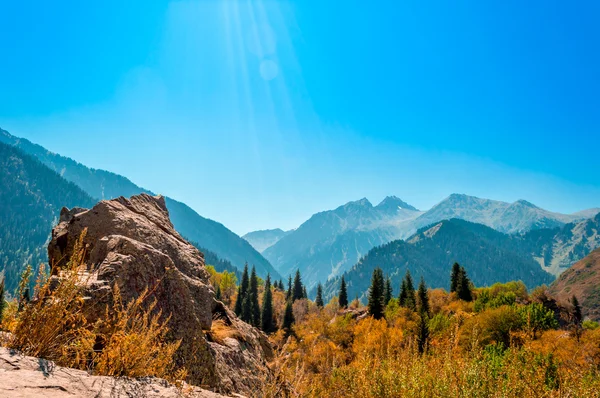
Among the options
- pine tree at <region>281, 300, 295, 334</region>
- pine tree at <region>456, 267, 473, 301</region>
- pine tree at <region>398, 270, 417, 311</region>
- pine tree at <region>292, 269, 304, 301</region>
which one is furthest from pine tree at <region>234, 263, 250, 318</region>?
pine tree at <region>456, 267, 473, 301</region>

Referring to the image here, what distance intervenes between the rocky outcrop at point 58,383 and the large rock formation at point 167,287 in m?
1.22

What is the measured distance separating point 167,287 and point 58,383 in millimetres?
4885

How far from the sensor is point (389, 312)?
56.2 m

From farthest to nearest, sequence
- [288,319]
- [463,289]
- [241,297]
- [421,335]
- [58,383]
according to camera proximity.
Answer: [241,297] → [288,319] → [463,289] → [421,335] → [58,383]

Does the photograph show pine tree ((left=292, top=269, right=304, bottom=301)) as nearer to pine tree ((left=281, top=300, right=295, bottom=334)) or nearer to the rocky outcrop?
pine tree ((left=281, top=300, right=295, bottom=334))

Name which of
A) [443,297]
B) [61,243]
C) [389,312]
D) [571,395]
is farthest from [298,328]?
[571,395]

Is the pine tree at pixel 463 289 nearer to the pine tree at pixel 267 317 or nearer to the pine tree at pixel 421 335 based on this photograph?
the pine tree at pixel 421 335

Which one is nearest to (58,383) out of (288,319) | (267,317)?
(288,319)

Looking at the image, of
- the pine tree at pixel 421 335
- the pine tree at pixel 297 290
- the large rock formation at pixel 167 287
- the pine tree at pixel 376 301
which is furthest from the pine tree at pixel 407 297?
the large rock formation at pixel 167 287

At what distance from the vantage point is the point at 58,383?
11.2 ft

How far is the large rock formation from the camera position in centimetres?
700

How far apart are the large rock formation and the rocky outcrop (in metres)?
1.22

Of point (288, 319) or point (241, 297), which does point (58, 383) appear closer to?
point (288, 319)

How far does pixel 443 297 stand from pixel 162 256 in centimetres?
7028
